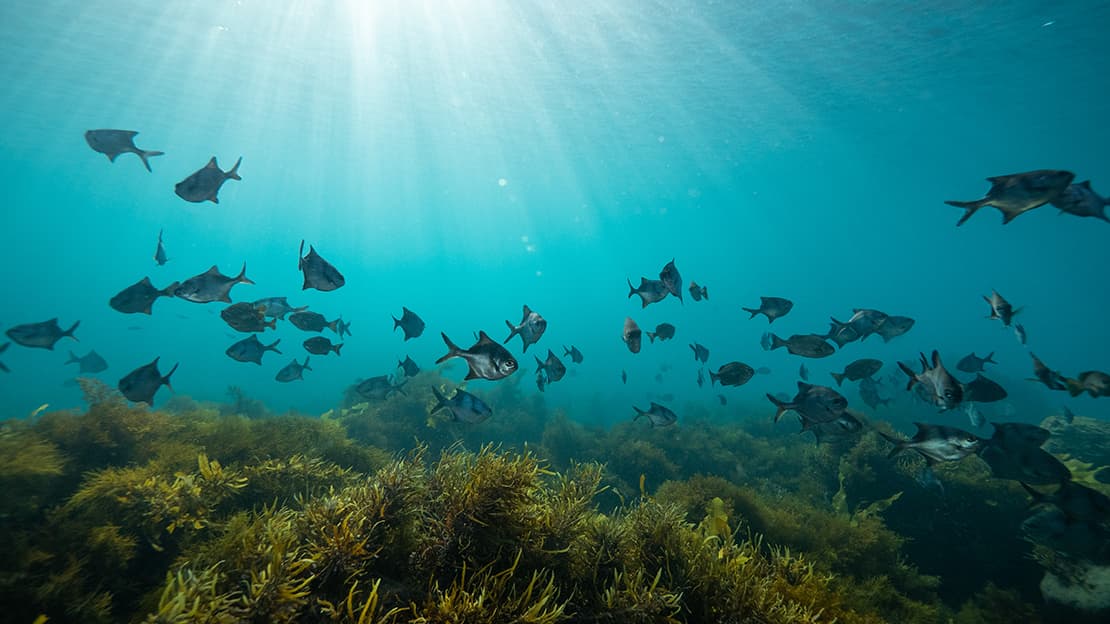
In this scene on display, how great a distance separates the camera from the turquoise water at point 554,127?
25922 millimetres

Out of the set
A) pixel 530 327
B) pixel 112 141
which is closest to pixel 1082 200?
pixel 530 327

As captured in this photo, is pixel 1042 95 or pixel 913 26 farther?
pixel 1042 95

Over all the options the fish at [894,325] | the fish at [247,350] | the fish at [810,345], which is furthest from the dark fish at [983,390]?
the fish at [247,350]

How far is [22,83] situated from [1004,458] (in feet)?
197

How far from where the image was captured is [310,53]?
3088 cm

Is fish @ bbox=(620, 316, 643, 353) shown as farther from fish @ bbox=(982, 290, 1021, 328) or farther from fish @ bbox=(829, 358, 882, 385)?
fish @ bbox=(829, 358, 882, 385)

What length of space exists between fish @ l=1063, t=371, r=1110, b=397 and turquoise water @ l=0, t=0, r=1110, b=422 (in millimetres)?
21204

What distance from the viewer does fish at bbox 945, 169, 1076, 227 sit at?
14.4ft

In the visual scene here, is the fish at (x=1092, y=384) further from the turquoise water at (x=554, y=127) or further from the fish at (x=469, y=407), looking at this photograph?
the turquoise water at (x=554, y=127)

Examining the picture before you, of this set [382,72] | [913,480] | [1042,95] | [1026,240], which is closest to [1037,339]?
[1026,240]

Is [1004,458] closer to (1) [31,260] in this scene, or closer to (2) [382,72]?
(2) [382,72]

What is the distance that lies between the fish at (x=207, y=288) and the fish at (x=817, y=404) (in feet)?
27.0

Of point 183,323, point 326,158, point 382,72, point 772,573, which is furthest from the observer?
point 183,323

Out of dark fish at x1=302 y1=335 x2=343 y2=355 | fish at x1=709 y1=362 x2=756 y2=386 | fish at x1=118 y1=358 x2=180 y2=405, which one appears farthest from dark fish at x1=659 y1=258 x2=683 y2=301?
fish at x1=118 y1=358 x2=180 y2=405
